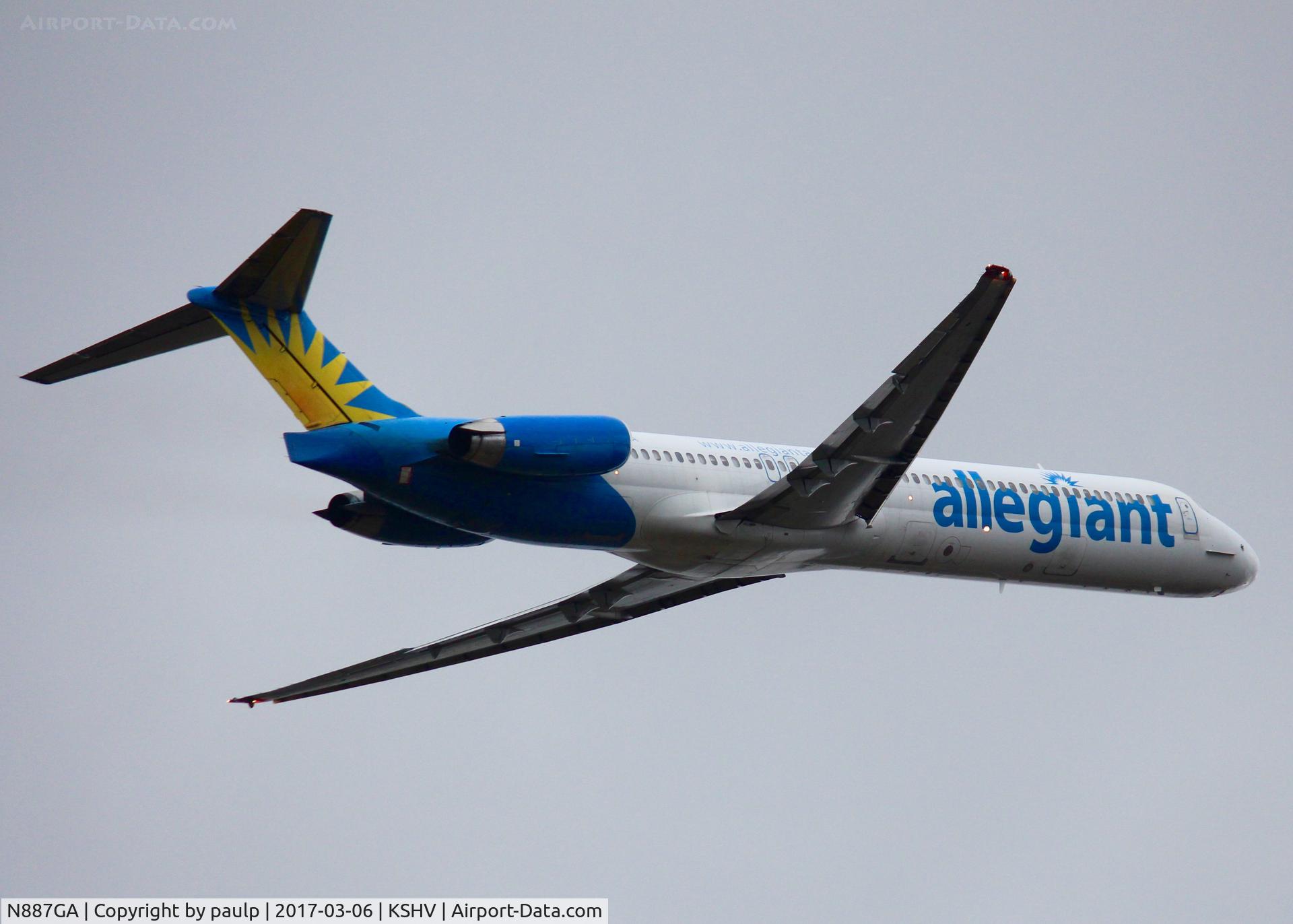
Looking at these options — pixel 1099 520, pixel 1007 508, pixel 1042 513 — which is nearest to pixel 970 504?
pixel 1007 508

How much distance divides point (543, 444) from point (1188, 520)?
1391cm

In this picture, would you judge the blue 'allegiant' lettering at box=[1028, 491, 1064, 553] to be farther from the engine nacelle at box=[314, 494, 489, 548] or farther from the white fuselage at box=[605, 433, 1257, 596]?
the engine nacelle at box=[314, 494, 489, 548]

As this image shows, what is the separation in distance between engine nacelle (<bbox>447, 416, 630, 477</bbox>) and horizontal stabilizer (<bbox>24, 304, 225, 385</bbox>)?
3.66 metres

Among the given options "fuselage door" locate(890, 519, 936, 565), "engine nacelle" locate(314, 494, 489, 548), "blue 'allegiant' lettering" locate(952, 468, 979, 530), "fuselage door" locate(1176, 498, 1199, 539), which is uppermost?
"fuselage door" locate(1176, 498, 1199, 539)

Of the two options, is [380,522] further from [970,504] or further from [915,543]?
[970,504]

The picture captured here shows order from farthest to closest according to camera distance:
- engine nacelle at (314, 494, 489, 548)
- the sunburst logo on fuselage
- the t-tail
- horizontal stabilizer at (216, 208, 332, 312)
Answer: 1. the sunburst logo on fuselage
2. engine nacelle at (314, 494, 489, 548)
3. the t-tail
4. horizontal stabilizer at (216, 208, 332, 312)

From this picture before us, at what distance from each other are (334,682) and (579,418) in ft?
27.3

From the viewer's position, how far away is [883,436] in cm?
2286

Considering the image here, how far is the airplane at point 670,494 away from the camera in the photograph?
2044cm

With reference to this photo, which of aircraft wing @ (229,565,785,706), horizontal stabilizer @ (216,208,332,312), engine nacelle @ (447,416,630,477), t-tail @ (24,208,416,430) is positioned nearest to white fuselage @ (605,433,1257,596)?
engine nacelle @ (447,416,630,477)

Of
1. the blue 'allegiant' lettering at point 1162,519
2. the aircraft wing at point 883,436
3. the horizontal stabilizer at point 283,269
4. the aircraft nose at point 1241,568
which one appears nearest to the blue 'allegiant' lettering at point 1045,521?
the blue 'allegiant' lettering at point 1162,519

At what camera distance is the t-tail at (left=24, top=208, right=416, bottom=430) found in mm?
19844

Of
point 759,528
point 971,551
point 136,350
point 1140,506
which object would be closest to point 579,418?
point 759,528

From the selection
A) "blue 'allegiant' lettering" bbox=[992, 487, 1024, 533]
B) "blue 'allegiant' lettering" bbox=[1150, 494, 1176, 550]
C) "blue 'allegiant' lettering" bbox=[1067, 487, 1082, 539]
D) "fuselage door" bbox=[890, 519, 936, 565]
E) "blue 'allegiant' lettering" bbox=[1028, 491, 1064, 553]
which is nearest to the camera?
"fuselage door" bbox=[890, 519, 936, 565]
